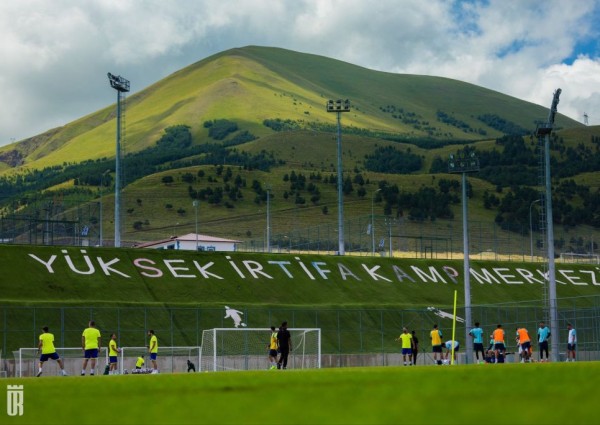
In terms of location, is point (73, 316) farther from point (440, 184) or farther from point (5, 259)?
point (440, 184)

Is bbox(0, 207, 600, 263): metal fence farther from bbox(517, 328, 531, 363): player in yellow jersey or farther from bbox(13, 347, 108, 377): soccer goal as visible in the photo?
bbox(517, 328, 531, 363): player in yellow jersey

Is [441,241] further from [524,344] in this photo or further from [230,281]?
[524,344]

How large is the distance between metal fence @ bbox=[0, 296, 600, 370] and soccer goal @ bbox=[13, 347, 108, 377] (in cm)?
108

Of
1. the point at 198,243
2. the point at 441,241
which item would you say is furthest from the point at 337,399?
the point at 441,241

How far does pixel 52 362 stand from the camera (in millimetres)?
49500

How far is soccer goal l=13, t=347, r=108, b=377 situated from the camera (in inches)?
1858

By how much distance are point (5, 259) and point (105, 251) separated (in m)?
7.48

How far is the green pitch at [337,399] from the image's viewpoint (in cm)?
1389

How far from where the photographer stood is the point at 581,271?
92.8 meters

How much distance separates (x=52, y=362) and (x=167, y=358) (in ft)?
19.3

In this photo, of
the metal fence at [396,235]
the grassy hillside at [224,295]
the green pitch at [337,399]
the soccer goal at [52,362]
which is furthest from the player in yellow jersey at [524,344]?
the metal fence at [396,235]

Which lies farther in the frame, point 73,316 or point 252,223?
point 252,223

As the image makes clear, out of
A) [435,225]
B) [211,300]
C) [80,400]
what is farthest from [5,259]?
[435,225]

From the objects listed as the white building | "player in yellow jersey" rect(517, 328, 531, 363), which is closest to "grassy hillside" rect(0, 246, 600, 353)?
"player in yellow jersey" rect(517, 328, 531, 363)
